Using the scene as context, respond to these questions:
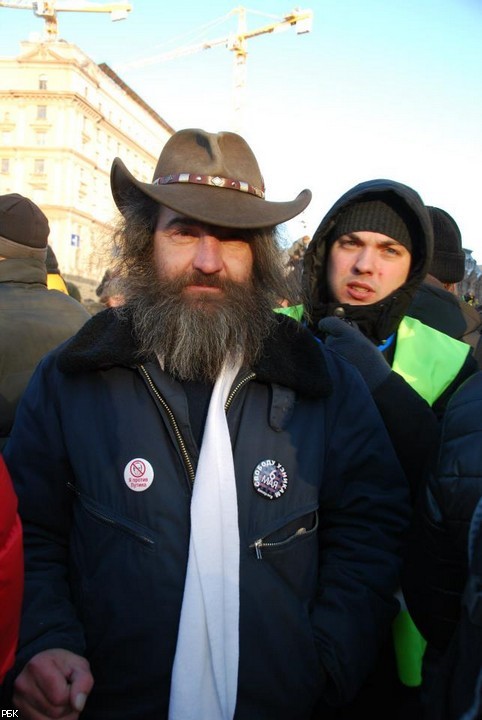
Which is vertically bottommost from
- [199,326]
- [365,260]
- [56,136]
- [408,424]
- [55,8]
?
[408,424]

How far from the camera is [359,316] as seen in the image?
2.38 metres

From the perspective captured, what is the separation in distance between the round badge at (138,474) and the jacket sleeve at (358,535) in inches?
20.3

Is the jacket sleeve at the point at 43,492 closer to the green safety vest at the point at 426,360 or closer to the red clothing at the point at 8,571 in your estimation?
the red clothing at the point at 8,571

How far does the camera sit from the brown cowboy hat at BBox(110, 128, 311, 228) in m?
1.92

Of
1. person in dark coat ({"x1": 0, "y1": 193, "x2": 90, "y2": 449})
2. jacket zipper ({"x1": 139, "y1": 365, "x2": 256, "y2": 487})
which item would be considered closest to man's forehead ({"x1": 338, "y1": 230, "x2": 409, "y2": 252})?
jacket zipper ({"x1": 139, "y1": 365, "x2": 256, "y2": 487})

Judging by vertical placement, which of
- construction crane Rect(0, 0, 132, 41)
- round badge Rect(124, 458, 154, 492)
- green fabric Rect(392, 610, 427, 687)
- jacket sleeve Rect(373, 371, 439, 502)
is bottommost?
green fabric Rect(392, 610, 427, 687)

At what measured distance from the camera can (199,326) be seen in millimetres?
1957

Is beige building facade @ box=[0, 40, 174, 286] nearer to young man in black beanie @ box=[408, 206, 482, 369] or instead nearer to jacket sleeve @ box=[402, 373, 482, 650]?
young man in black beanie @ box=[408, 206, 482, 369]

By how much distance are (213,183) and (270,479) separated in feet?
3.27

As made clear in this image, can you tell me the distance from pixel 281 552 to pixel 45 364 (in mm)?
913

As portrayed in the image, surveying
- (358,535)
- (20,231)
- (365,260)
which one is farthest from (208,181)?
(20,231)

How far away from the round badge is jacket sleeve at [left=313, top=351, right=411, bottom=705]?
515mm

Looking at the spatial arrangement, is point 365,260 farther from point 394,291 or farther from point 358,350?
point 358,350

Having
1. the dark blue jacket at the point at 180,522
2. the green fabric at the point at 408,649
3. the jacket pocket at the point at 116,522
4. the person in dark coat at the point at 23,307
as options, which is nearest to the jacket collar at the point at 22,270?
the person in dark coat at the point at 23,307
